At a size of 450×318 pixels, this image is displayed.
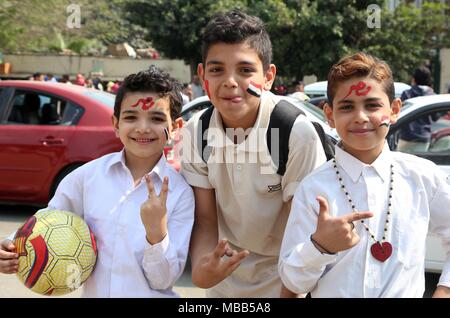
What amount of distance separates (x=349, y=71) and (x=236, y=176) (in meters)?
0.60

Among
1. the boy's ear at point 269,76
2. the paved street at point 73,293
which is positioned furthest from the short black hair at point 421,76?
the boy's ear at point 269,76

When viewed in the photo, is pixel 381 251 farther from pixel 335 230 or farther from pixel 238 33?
pixel 238 33

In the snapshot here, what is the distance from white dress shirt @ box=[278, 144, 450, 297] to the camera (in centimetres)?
184

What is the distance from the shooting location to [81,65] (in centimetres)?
2686

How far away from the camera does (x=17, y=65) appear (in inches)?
1070

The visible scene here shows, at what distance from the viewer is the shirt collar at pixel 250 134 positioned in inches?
89.0

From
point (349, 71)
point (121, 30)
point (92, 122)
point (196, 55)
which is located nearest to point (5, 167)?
point (92, 122)

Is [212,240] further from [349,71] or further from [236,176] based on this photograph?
[349,71]

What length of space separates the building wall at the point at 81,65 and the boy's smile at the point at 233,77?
79.9 ft

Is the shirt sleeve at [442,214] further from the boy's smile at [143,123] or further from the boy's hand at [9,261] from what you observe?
the boy's hand at [9,261]

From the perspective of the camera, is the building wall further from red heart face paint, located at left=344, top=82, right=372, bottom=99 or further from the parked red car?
red heart face paint, located at left=344, top=82, right=372, bottom=99

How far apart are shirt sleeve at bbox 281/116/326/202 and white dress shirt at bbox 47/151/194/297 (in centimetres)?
41

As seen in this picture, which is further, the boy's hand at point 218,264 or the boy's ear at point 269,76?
the boy's ear at point 269,76

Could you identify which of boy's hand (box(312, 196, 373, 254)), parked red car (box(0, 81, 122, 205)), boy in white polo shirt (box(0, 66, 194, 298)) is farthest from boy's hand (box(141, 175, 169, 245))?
parked red car (box(0, 81, 122, 205))
